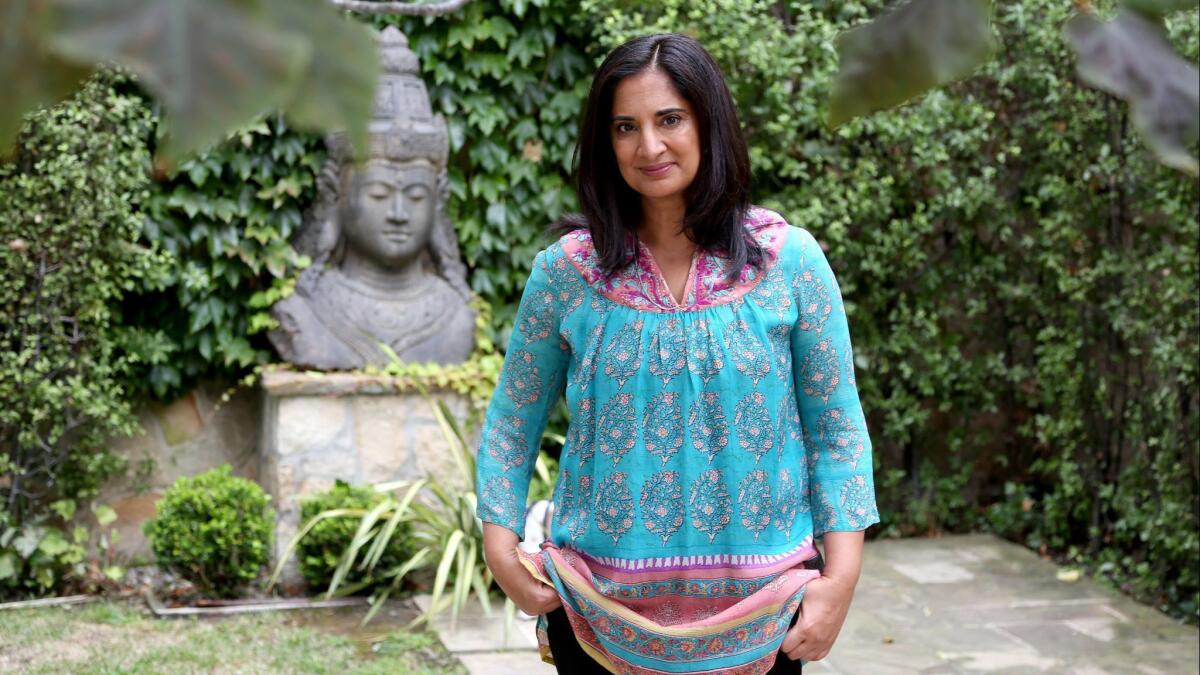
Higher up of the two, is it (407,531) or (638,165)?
(638,165)

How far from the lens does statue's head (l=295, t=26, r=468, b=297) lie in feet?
14.9

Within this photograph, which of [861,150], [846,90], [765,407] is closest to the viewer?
[846,90]

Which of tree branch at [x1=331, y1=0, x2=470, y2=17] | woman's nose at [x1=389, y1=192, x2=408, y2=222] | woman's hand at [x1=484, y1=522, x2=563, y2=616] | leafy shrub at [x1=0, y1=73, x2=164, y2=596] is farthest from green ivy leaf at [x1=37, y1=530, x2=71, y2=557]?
tree branch at [x1=331, y1=0, x2=470, y2=17]

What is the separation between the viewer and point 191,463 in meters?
4.87

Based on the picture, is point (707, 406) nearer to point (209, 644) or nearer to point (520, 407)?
point (520, 407)

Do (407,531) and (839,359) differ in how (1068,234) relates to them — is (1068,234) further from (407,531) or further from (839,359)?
(839,359)

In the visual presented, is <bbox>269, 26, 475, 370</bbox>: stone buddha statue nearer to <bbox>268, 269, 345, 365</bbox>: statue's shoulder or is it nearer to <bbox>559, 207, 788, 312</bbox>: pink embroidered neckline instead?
<bbox>268, 269, 345, 365</bbox>: statue's shoulder

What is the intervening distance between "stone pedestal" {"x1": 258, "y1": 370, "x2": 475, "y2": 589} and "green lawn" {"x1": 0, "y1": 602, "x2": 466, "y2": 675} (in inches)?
18.5

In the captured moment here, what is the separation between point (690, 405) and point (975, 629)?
8.39 feet

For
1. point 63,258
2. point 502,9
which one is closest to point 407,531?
point 63,258

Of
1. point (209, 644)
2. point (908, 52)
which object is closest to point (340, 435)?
point (209, 644)

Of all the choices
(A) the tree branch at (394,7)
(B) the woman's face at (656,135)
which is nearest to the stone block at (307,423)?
(B) the woman's face at (656,135)

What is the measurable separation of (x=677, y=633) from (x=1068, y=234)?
329cm

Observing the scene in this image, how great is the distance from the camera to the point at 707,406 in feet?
6.13
